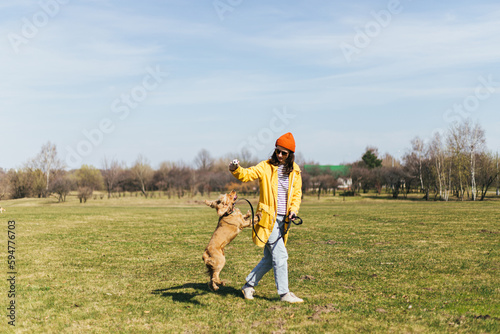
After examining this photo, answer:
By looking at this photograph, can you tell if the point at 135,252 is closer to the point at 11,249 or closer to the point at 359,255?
the point at 11,249

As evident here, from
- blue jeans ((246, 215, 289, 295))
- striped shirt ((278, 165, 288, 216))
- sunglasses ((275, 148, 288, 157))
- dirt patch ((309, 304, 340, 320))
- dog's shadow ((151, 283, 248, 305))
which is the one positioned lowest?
dog's shadow ((151, 283, 248, 305))

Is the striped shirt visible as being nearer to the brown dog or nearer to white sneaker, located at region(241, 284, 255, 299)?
the brown dog

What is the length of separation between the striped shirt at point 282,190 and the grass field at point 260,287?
1536 millimetres

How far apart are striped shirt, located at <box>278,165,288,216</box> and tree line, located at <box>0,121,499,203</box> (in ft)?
112

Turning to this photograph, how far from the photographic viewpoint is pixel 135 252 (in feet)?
42.5

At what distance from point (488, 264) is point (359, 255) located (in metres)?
3.12

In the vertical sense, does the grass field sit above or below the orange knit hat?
below

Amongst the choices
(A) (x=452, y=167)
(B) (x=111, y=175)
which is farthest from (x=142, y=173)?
(A) (x=452, y=167)

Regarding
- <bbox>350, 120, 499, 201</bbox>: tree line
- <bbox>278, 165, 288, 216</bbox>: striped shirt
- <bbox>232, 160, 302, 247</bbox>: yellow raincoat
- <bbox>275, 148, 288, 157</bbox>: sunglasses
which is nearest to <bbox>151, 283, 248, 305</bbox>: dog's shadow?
<bbox>232, 160, 302, 247</bbox>: yellow raincoat

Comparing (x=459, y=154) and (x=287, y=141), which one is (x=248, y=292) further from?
(x=459, y=154)

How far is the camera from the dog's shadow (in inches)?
294

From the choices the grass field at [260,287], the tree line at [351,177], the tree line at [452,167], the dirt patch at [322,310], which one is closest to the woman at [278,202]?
the dirt patch at [322,310]

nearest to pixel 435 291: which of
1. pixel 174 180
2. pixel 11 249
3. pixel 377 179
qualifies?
pixel 11 249

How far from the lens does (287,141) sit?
694cm
